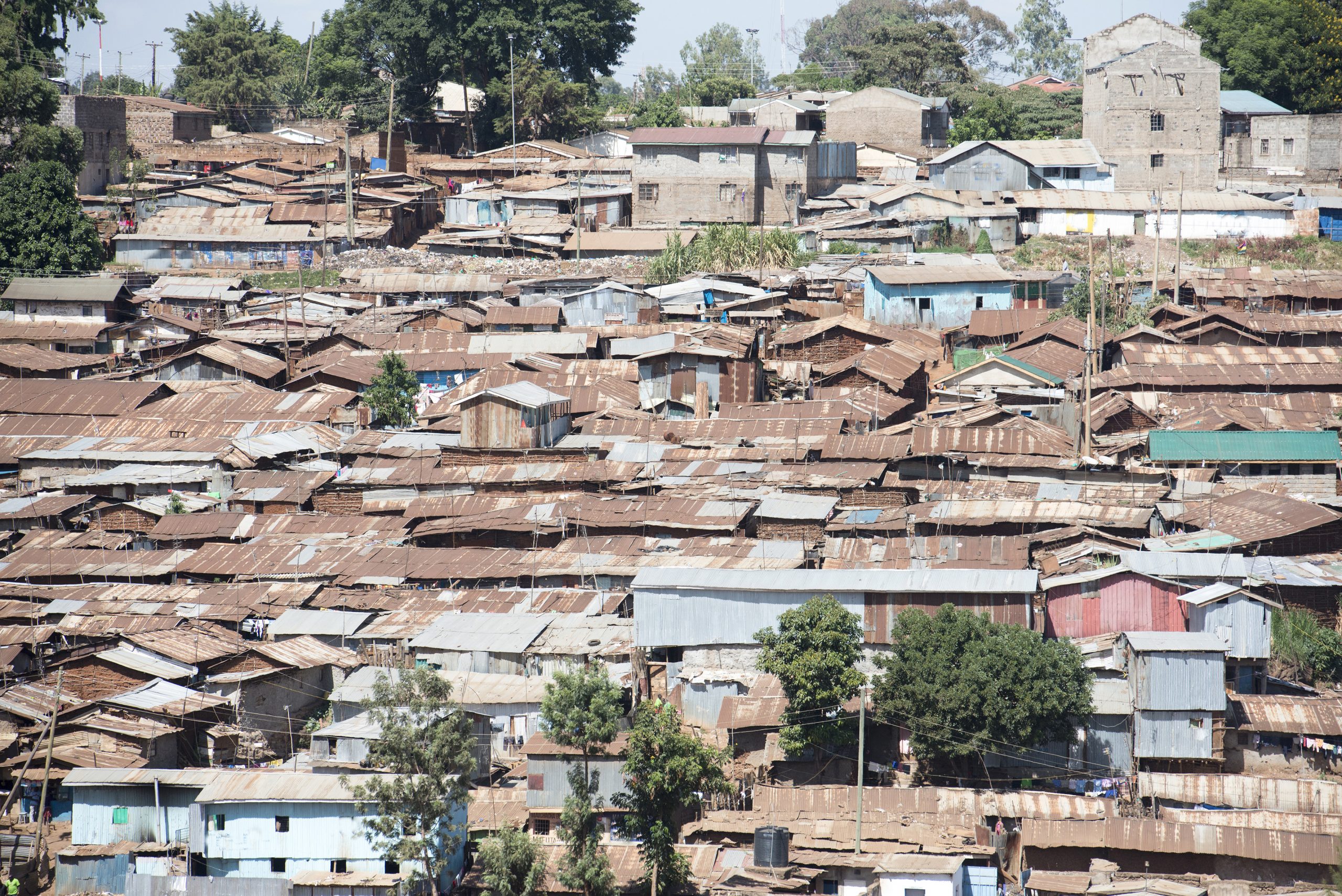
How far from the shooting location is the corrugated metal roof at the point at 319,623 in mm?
24438

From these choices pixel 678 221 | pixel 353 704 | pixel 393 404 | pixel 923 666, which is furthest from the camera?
Answer: pixel 678 221

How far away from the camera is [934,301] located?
1597 inches

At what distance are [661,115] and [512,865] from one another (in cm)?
4657

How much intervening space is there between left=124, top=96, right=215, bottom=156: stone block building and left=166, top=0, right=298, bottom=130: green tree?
5581mm

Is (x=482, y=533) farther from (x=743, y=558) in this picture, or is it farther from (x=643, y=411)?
(x=643, y=411)

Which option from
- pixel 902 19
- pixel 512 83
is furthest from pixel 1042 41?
pixel 512 83

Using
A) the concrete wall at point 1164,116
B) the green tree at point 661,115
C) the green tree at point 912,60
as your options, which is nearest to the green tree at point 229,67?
the green tree at point 661,115

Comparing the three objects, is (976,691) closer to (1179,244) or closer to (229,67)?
(1179,244)

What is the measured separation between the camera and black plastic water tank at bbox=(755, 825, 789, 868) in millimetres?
18781

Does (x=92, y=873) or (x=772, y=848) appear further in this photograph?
(x=92, y=873)

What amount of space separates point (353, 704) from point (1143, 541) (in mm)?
13288

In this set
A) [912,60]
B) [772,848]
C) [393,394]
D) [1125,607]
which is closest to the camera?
[772,848]

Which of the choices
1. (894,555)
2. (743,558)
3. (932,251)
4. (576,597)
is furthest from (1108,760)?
(932,251)

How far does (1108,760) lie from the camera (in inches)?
827
